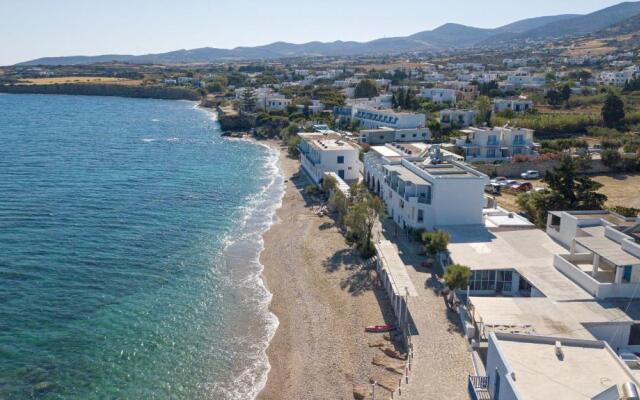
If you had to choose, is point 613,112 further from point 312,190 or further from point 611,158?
point 312,190

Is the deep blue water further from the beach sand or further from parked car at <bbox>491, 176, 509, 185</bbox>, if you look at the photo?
parked car at <bbox>491, 176, 509, 185</bbox>

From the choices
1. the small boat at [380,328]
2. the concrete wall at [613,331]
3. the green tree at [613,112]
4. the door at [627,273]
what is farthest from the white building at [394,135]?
the concrete wall at [613,331]

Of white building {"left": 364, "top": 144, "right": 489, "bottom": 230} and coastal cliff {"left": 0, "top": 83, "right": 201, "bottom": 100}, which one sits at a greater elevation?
white building {"left": 364, "top": 144, "right": 489, "bottom": 230}

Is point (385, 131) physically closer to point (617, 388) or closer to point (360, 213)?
point (360, 213)

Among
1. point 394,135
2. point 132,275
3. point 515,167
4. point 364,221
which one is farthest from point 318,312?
point 394,135

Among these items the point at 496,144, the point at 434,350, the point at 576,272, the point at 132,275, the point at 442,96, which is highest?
the point at 576,272

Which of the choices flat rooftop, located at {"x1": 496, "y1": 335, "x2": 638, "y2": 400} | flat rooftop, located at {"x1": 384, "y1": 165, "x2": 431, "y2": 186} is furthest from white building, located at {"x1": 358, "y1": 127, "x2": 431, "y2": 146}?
flat rooftop, located at {"x1": 496, "y1": 335, "x2": 638, "y2": 400}

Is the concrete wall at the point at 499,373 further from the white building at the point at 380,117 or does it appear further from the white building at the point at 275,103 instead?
the white building at the point at 275,103
